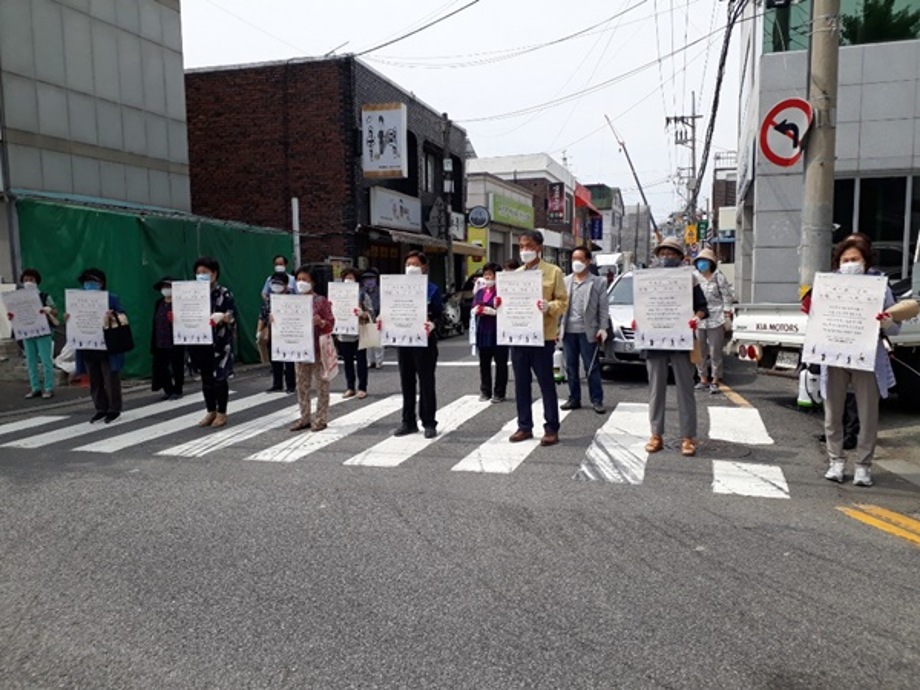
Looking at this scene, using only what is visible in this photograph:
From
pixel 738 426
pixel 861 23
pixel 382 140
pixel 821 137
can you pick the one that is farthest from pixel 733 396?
pixel 382 140

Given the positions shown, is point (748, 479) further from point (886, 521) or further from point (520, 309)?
point (520, 309)

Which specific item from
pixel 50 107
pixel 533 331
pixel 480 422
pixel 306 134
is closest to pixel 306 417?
pixel 480 422

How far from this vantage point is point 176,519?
5461 mm

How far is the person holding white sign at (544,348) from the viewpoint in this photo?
739cm

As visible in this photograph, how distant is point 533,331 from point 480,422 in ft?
6.09

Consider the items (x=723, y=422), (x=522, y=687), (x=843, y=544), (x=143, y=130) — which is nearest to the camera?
(x=522, y=687)

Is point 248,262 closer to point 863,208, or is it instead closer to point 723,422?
point 723,422

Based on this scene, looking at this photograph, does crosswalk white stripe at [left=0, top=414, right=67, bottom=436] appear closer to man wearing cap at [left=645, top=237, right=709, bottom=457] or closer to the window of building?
man wearing cap at [left=645, top=237, right=709, bottom=457]

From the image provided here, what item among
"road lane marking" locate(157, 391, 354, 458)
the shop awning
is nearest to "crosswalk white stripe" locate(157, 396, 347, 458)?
"road lane marking" locate(157, 391, 354, 458)

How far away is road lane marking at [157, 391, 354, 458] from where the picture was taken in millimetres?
7660

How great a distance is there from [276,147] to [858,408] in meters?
19.2

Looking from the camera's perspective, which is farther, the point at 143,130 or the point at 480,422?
the point at 143,130

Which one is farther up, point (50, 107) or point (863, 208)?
point (50, 107)

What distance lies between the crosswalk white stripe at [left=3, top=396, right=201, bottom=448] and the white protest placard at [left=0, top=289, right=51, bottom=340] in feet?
5.20
